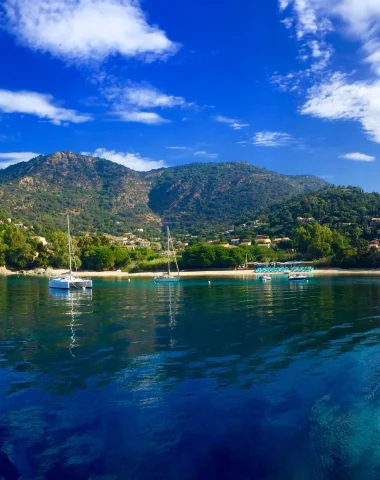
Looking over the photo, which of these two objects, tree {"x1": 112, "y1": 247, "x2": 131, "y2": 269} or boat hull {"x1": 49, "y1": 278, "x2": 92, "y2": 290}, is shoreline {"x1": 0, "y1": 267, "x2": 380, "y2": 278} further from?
boat hull {"x1": 49, "y1": 278, "x2": 92, "y2": 290}

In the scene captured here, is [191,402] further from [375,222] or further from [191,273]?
[375,222]

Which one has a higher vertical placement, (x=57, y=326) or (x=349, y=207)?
(x=349, y=207)

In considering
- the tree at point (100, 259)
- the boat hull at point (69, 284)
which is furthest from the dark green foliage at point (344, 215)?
the boat hull at point (69, 284)

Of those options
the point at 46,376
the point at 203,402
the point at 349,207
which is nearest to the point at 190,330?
the point at 46,376

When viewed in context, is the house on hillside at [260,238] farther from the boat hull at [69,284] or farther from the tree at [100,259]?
the boat hull at [69,284]

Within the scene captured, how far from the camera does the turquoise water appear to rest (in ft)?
35.0

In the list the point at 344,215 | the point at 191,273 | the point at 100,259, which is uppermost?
the point at 344,215

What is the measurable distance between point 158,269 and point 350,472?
12139 centimetres

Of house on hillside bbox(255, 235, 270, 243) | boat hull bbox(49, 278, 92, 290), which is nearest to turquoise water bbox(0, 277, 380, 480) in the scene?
boat hull bbox(49, 278, 92, 290)

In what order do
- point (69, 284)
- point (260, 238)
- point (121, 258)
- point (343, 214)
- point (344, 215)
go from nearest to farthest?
point (69, 284), point (121, 258), point (344, 215), point (343, 214), point (260, 238)

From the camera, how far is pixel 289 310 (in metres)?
39.0

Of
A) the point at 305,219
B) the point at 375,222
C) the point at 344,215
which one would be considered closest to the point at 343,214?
the point at 344,215

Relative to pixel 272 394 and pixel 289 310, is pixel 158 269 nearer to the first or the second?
pixel 289 310

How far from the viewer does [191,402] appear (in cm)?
1470
